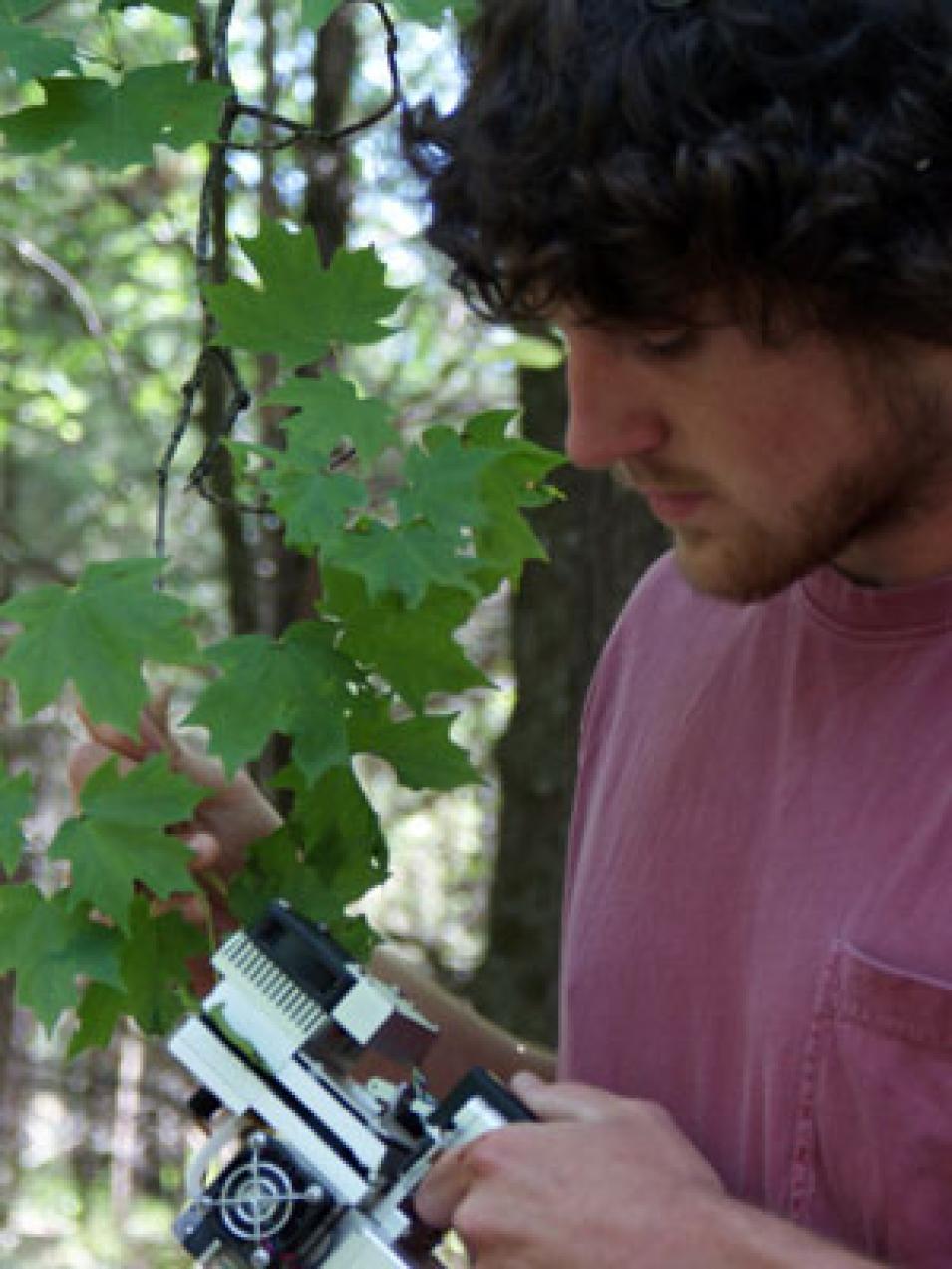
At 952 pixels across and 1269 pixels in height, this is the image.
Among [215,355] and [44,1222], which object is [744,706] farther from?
[44,1222]

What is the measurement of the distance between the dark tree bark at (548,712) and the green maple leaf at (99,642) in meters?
2.10

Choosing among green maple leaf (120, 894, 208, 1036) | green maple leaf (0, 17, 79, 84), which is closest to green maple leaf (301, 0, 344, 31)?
green maple leaf (0, 17, 79, 84)

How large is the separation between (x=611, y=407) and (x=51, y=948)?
0.71 m

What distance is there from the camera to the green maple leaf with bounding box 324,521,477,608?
1659mm

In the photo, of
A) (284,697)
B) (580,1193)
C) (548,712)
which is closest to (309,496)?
(284,697)

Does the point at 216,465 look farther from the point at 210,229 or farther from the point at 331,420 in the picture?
the point at 331,420

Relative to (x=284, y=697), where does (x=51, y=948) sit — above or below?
below

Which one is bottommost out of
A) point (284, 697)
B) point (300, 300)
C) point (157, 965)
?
point (157, 965)

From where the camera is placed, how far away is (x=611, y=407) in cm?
154

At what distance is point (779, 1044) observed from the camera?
4.88 ft

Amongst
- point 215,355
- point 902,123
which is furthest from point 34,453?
point 902,123

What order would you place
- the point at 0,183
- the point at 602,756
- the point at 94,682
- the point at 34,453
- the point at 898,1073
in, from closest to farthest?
the point at 898,1073 → the point at 94,682 → the point at 602,756 → the point at 0,183 → the point at 34,453

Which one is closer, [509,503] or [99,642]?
[99,642]

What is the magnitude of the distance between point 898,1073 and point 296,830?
24.8 inches
